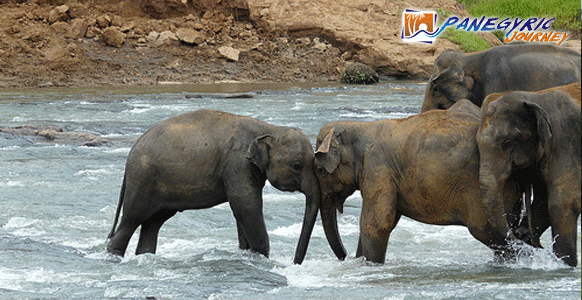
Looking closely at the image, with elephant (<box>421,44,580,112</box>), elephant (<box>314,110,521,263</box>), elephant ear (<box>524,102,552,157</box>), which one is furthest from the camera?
elephant (<box>421,44,580,112</box>)

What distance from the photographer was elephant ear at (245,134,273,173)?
25.1 ft

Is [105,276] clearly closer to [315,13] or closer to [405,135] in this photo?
[405,135]

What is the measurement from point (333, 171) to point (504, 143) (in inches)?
59.8

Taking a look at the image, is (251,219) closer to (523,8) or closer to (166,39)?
(166,39)

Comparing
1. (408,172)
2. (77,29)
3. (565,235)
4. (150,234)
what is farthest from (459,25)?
(565,235)

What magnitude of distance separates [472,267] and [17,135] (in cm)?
1341

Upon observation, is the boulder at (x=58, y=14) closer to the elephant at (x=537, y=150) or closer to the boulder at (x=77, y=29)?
the boulder at (x=77, y=29)

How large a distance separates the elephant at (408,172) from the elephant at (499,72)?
5.69 feet

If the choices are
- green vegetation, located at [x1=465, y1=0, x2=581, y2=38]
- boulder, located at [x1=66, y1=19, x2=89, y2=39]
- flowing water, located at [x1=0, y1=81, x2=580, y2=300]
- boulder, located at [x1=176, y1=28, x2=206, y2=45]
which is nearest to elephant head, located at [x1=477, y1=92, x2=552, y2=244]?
flowing water, located at [x1=0, y1=81, x2=580, y2=300]

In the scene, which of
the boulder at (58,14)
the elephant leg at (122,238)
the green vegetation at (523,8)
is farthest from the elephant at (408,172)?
the green vegetation at (523,8)

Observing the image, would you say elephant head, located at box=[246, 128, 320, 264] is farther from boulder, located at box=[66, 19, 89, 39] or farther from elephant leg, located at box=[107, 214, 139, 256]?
boulder, located at box=[66, 19, 89, 39]

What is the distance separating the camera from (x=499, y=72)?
29.9 ft

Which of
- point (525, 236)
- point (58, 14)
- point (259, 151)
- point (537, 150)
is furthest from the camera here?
point (58, 14)

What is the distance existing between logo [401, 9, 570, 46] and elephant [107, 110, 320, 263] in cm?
3354
